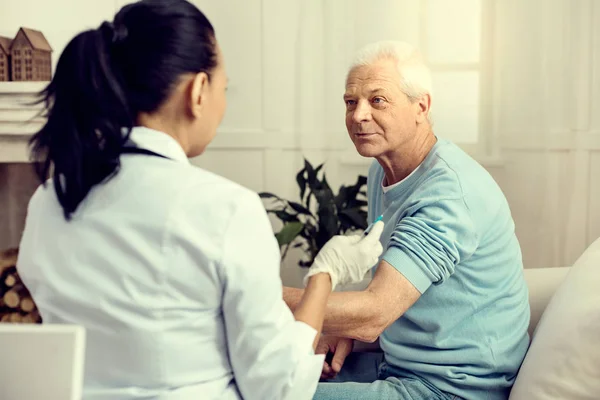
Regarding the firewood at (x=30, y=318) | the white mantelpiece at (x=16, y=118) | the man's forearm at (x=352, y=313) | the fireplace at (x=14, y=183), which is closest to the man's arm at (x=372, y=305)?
the man's forearm at (x=352, y=313)

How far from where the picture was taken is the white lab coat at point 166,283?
0.93m

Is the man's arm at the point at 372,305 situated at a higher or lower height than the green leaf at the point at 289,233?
higher

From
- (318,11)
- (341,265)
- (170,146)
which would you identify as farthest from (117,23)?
(318,11)

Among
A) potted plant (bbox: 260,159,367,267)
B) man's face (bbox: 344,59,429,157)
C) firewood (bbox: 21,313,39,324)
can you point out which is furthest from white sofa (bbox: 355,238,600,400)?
firewood (bbox: 21,313,39,324)

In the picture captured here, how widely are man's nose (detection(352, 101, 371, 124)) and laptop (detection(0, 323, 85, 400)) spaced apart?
40.2 inches

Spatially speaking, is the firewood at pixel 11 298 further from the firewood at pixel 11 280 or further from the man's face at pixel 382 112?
the man's face at pixel 382 112

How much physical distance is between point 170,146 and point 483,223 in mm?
777

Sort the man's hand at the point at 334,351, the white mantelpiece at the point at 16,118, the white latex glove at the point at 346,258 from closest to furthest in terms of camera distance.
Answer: the white latex glove at the point at 346,258, the man's hand at the point at 334,351, the white mantelpiece at the point at 16,118

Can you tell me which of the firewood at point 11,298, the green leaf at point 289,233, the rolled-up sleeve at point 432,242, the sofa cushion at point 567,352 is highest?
the rolled-up sleeve at point 432,242

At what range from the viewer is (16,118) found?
259cm

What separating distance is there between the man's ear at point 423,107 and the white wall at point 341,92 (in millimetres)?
1243

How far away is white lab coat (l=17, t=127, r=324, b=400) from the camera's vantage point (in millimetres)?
931

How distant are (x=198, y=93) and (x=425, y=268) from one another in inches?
24.8

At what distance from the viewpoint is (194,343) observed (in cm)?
97
